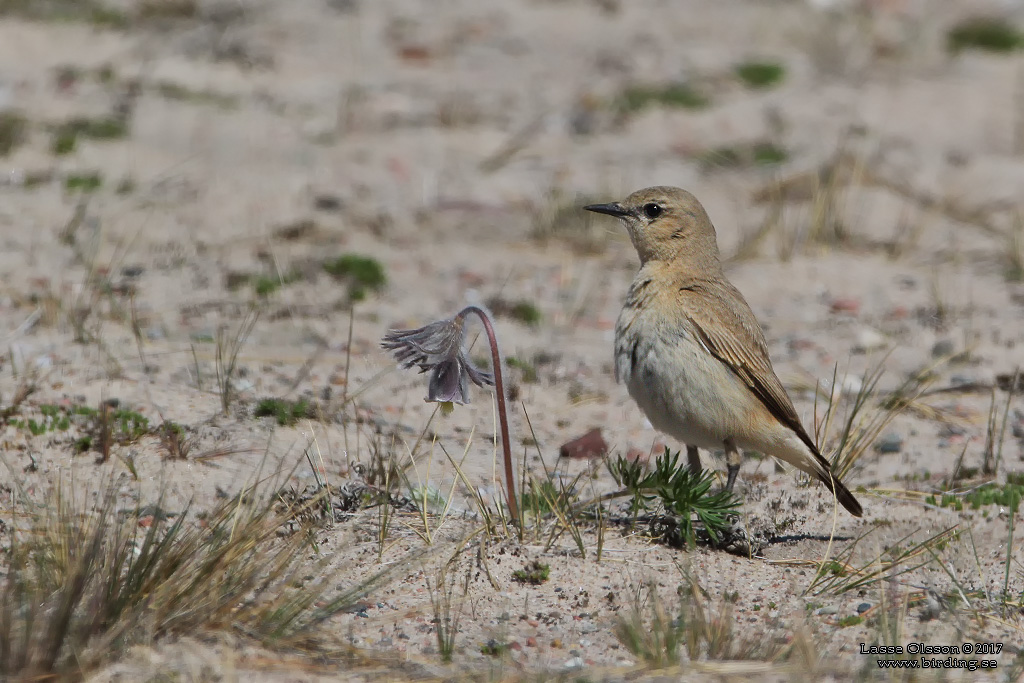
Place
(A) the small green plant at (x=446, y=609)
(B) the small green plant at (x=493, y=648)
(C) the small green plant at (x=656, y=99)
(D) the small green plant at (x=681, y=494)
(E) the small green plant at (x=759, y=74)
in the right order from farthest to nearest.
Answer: (E) the small green plant at (x=759, y=74) < (C) the small green plant at (x=656, y=99) < (D) the small green plant at (x=681, y=494) < (B) the small green plant at (x=493, y=648) < (A) the small green plant at (x=446, y=609)

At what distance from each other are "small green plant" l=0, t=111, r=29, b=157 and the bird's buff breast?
20.6 feet

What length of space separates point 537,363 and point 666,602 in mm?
3048

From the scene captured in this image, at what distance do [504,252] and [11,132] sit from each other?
12.7 feet

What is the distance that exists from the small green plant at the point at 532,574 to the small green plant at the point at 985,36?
38.7 ft

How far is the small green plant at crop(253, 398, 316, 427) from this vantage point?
6.24 meters

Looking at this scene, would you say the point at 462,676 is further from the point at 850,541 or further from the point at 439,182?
the point at 439,182

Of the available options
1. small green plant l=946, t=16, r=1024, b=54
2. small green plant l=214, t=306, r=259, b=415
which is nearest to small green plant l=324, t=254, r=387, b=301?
small green plant l=214, t=306, r=259, b=415

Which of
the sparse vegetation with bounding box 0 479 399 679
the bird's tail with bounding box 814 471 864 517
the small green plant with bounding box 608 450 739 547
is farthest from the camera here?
the bird's tail with bounding box 814 471 864 517

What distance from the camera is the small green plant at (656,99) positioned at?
41.9 feet

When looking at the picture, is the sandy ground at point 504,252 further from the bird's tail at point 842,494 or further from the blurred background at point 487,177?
the bird's tail at point 842,494

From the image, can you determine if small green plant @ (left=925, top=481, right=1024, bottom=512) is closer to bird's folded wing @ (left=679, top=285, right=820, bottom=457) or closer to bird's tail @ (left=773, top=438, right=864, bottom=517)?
bird's tail @ (left=773, top=438, right=864, bottom=517)

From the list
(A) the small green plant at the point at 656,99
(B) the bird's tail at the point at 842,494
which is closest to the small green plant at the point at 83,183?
(A) the small green plant at the point at 656,99

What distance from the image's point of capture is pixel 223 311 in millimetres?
7965

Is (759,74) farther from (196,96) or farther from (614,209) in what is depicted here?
(614,209)
